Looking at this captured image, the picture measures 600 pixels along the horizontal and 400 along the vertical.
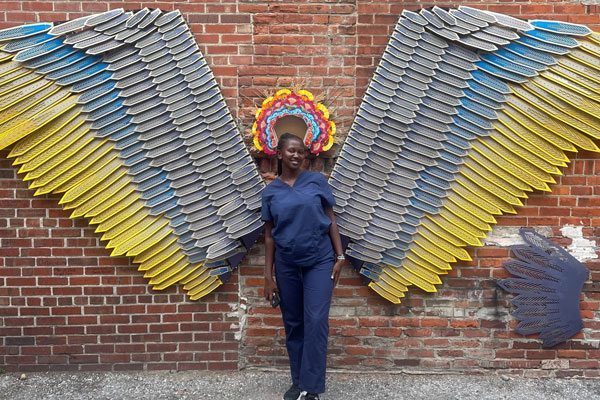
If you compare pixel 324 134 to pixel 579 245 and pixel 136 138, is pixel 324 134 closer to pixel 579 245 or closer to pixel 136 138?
pixel 136 138

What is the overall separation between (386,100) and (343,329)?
1.71m

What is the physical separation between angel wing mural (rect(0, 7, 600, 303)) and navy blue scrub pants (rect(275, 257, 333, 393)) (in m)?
0.57

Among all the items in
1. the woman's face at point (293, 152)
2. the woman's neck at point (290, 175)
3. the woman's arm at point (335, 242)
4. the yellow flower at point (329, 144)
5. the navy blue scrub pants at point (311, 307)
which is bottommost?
the navy blue scrub pants at point (311, 307)

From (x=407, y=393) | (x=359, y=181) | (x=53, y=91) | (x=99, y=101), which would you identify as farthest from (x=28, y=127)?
(x=407, y=393)

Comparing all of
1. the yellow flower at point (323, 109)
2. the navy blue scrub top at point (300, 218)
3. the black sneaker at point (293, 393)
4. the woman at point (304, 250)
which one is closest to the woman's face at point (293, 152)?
the woman at point (304, 250)

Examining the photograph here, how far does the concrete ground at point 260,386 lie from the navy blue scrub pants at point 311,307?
462mm

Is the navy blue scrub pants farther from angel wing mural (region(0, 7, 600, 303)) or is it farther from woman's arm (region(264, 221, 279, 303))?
angel wing mural (region(0, 7, 600, 303))

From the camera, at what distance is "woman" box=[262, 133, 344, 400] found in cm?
301

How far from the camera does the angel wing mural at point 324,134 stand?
11.1 ft

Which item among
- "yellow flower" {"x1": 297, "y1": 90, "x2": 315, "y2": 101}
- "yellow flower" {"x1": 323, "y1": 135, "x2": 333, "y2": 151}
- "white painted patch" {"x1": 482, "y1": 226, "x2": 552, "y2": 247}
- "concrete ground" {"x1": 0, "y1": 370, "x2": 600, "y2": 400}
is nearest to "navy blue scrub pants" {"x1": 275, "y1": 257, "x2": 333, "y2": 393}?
"concrete ground" {"x1": 0, "y1": 370, "x2": 600, "y2": 400}

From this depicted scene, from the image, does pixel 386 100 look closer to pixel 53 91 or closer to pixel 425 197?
pixel 425 197

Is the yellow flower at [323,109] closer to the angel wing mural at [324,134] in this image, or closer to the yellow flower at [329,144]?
the angel wing mural at [324,134]

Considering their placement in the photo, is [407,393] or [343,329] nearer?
[407,393]

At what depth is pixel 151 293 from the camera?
3.73 meters
